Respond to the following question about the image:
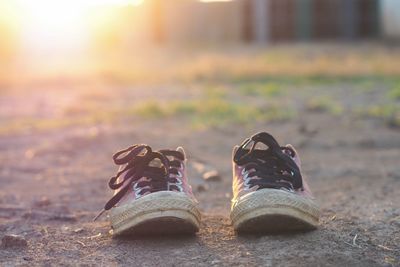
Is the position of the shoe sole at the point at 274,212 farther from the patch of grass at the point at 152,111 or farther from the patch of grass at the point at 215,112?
the patch of grass at the point at 152,111

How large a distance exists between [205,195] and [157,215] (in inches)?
62.7

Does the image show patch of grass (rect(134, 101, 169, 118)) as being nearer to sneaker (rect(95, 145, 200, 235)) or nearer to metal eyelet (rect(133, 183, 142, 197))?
sneaker (rect(95, 145, 200, 235))

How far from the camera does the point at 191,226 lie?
9.52 feet

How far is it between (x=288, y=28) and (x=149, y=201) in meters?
19.9

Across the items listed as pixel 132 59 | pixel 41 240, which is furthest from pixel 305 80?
pixel 41 240

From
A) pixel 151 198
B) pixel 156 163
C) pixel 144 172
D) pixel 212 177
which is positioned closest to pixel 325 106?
pixel 212 177

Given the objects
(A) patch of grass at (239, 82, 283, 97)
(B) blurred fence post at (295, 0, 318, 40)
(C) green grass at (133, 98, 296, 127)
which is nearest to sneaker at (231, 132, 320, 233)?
(C) green grass at (133, 98, 296, 127)

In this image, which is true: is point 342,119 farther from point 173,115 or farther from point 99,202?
point 99,202

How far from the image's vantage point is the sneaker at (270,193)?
2814 millimetres

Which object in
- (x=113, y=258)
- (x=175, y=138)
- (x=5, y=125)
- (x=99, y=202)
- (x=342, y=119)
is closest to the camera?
(x=113, y=258)

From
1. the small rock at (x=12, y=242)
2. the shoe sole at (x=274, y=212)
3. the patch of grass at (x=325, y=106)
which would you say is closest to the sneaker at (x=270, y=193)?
the shoe sole at (x=274, y=212)

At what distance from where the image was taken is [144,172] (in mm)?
3016

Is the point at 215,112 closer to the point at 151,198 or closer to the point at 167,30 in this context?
the point at 151,198

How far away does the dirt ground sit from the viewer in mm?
2750
